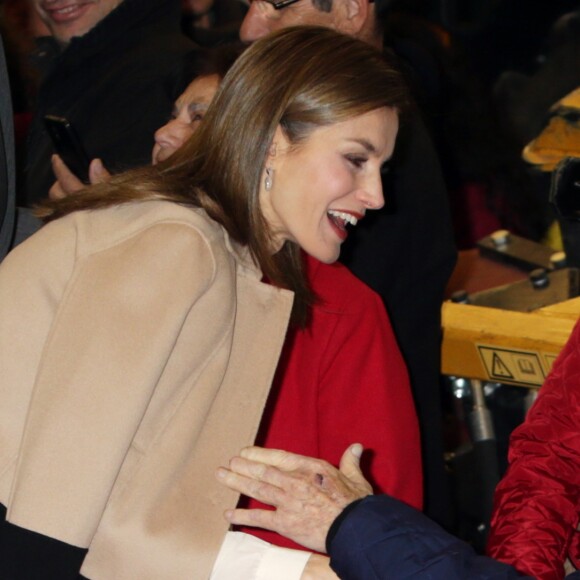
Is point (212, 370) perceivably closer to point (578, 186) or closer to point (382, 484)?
point (382, 484)

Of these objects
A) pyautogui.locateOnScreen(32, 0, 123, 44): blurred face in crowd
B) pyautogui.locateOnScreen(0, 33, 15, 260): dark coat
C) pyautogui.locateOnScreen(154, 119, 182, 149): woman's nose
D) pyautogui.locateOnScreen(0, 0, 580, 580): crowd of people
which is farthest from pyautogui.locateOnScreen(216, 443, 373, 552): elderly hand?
pyautogui.locateOnScreen(32, 0, 123, 44): blurred face in crowd

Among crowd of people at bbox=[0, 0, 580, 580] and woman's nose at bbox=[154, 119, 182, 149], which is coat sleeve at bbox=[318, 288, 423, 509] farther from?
woman's nose at bbox=[154, 119, 182, 149]

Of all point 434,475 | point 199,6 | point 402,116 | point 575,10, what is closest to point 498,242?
point 434,475

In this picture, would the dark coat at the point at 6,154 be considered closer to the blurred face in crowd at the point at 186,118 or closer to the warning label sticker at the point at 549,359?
the blurred face in crowd at the point at 186,118

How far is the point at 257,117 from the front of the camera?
1762mm

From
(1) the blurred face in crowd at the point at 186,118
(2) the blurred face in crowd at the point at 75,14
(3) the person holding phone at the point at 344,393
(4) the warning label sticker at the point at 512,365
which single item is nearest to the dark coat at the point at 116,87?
(2) the blurred face in crowd at the point at 75,14

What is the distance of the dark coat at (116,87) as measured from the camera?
2525 mm

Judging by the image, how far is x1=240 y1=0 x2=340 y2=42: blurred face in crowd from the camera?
2.44 m

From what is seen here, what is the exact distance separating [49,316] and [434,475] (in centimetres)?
104

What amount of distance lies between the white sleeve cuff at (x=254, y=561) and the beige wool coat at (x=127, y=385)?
1.1 inches

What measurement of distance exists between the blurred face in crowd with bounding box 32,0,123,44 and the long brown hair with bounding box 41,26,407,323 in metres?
1.12

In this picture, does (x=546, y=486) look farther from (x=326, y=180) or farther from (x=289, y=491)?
(x=326, y=180)

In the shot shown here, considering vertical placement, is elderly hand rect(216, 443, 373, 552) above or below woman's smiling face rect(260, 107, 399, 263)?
below

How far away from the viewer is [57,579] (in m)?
1.56
